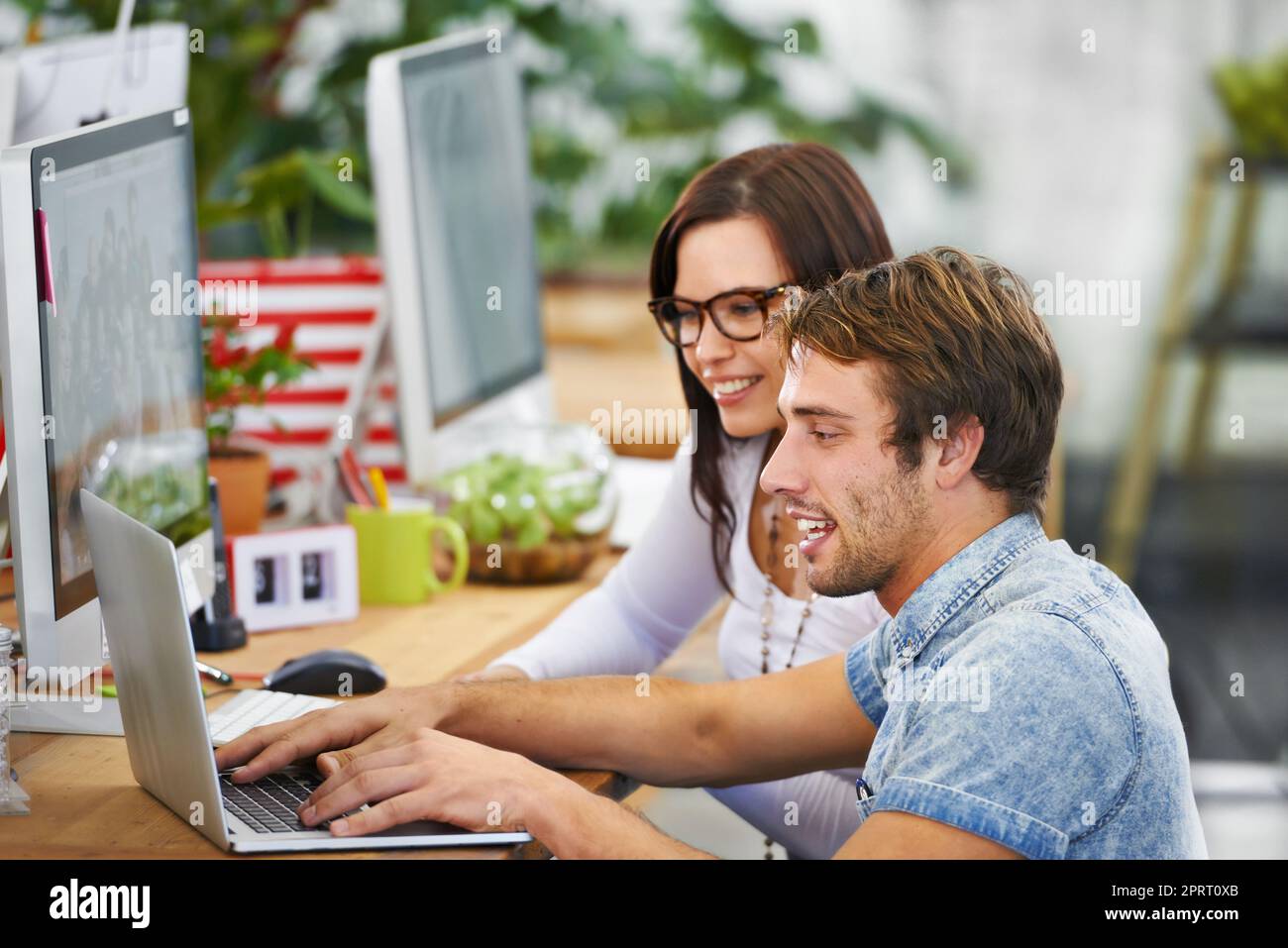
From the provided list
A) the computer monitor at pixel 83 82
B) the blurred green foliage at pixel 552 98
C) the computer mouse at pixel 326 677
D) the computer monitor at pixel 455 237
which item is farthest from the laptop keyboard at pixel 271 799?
the blurred green foliage at pixel 552 98

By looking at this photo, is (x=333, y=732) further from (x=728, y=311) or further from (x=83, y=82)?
(x=83, y=82)

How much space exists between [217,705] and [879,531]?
0.66 metres

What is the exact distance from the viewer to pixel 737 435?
5.16 ft

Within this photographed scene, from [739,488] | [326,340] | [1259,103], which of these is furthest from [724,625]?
[1259,103]

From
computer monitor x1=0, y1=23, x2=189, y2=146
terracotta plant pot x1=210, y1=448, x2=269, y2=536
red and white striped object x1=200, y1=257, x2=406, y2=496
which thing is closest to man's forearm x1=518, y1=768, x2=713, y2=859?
terracotta plant pot x1=210, y1=448, x2=269, y2=536

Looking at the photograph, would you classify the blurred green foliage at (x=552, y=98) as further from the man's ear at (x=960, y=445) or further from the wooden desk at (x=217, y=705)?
the man's ear at (x=960, y=445)

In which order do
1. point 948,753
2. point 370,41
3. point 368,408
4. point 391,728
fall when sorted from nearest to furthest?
point 948,753
point 391,728
point 368,408
point 370,41

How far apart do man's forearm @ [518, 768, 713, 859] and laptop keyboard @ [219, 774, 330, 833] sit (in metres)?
0.15

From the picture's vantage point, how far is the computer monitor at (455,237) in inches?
73.5
